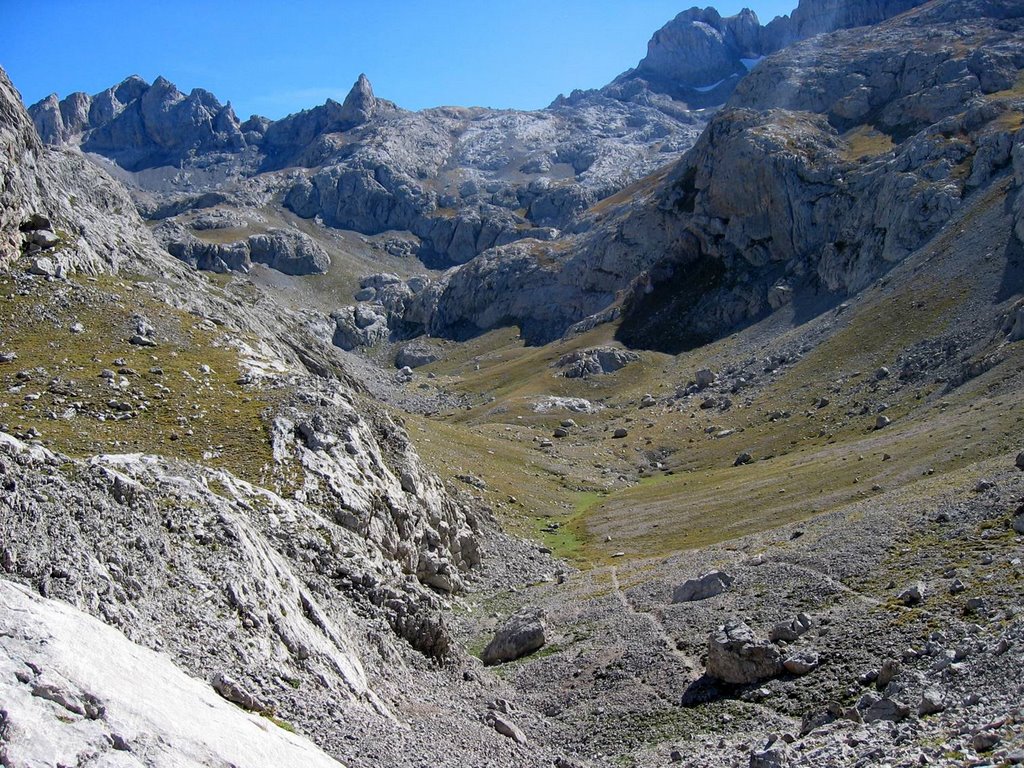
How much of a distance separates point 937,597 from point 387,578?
2494 centimetres

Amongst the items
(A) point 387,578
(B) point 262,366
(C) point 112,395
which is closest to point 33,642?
(A) point 387,578

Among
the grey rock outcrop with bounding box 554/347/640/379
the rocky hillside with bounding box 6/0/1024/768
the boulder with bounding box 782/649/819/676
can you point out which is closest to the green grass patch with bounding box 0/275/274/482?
the rocky hillside with bounding box 6/0/1024/768

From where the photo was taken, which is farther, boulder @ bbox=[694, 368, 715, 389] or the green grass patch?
boulder @ bbox=[694, 368, 715, 389]

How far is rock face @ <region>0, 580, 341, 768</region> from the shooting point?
53.3ft

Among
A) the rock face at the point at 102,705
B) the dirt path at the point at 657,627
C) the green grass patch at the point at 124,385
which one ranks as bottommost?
the dirt path at the point at 657,627

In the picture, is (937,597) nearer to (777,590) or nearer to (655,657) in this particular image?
(777,590)

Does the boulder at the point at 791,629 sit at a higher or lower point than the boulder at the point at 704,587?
higher

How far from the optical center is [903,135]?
585 feet

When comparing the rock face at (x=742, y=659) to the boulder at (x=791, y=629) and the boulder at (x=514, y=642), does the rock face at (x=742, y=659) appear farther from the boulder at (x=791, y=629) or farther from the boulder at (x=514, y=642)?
the boulder at (x=514, y=642)

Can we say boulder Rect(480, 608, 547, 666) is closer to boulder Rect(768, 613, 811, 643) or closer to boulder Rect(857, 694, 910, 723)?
boulder Rect(768, 613, 811, 643)

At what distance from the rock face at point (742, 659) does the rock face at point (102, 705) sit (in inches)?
661

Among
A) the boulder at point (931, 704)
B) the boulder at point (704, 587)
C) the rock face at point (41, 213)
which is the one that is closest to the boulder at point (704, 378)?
the rock face at point (41, 213)

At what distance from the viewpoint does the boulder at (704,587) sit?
43.0m

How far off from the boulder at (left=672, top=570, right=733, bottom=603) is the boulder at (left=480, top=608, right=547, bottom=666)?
741 centimetres
